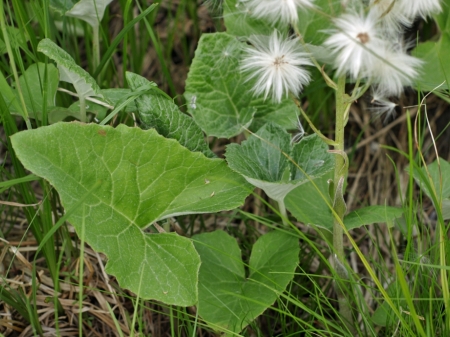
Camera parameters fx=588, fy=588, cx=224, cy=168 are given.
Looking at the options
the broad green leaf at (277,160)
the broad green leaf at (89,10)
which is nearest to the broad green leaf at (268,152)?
the broad green leaf at (277,160)

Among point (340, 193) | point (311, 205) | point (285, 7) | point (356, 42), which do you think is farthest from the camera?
point (311, 205)

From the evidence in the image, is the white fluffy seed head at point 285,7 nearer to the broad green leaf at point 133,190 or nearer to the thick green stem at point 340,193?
the thick green stem at point 340,193

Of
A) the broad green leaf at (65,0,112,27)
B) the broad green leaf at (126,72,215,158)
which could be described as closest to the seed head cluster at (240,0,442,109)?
the broad green leaf at (126,72,215,158)

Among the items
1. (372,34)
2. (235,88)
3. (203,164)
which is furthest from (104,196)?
(372,34)

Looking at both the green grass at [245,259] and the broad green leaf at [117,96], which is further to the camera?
the broad green leaf at [117,96]

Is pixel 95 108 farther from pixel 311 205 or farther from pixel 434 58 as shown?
pixel 434 58

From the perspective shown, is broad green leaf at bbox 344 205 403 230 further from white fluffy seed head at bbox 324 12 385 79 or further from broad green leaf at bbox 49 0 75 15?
broad green leaf at bbox 49 0 75 15

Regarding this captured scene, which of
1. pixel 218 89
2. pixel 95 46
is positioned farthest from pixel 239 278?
pixel 95 46
